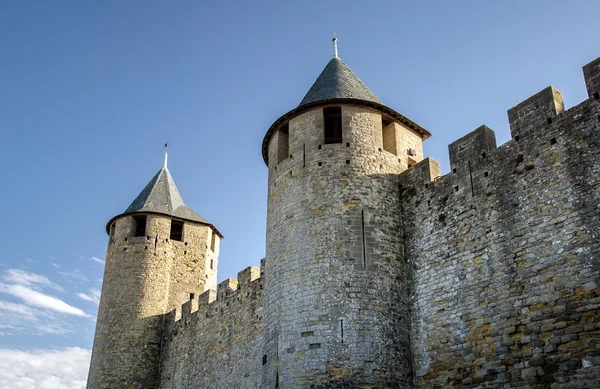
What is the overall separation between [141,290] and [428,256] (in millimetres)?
11205

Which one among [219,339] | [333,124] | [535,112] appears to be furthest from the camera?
[219,339]

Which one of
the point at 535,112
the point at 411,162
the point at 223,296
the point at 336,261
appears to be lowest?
the point at 336,261

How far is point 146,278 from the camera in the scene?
66.1ft

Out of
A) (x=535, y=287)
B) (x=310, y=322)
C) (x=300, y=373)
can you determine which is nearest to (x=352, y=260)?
(x=310, y=322)

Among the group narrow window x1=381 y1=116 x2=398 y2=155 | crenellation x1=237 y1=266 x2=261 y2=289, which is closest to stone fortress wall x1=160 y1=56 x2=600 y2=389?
narrow window x1=381 y1=116 x2=398 y2=155

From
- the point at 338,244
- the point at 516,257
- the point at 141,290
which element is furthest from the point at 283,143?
the point at 141,290

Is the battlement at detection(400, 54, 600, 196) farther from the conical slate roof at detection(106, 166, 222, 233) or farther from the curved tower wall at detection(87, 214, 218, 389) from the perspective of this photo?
the conical slate roof at detection(106, 166, 222, 233)

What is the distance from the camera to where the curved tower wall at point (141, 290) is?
62.8 feet

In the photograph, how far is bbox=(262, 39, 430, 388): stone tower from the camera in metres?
11.2

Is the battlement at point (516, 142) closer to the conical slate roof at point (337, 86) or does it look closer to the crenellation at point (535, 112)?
the crenellation at point (535, 112)

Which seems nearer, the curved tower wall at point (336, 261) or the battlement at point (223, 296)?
the curved tower wall at point (336, 261)

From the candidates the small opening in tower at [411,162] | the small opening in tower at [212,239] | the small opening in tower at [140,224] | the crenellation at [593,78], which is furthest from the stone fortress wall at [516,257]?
the small opening in tower at [140,224]

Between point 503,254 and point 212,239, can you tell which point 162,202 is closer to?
point 212,239

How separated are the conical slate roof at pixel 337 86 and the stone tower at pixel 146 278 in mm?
8765
